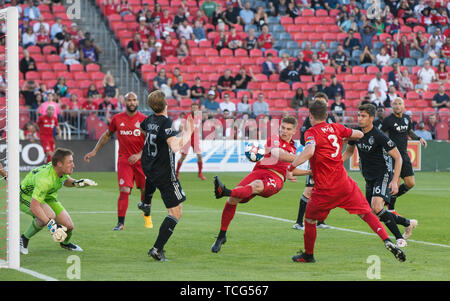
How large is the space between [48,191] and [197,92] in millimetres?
17877

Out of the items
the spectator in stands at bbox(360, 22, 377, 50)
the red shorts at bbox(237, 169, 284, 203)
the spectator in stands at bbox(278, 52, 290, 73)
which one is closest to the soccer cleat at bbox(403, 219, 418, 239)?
the red shorts at bbox(237, 169, 284, 203)

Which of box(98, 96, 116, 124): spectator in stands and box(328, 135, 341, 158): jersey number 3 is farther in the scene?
box(98, 96, 116, 124): spectator in stands

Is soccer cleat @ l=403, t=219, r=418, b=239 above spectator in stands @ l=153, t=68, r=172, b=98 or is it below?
below

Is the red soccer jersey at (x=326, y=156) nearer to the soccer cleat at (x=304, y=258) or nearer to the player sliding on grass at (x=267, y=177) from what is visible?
the soccer cleat at (x=304, y=258)

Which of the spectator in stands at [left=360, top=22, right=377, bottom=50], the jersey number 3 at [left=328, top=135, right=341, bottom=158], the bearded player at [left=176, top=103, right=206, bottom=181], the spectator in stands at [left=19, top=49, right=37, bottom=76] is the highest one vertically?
the spectator in stands at [left=360, top=22, right=377, bottom=50]

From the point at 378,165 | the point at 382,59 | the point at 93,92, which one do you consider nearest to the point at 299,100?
the point at 382,59

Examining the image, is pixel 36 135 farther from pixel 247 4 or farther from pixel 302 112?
pixel 247 4

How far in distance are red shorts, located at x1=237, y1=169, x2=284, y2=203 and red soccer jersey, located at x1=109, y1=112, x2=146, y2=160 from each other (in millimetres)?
2831

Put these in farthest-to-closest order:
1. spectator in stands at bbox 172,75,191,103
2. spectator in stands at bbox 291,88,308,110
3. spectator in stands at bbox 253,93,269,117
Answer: spectator in stands at bbox 291,88,308,110 → spectator in stands at bbox 172,75,191,103 → spectator in stands at bbox 253,93,269,117

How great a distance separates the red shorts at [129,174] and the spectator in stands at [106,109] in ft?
40.7

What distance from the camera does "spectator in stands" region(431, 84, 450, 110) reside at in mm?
29156

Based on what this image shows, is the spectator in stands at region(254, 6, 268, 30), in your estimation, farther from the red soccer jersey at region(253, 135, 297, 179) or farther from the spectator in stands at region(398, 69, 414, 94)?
the red soccer jersey at region(253, 135, 297, 179)

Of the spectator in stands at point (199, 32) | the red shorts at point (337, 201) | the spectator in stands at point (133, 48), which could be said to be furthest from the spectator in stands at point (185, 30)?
the red shorts at point (337, 201)
